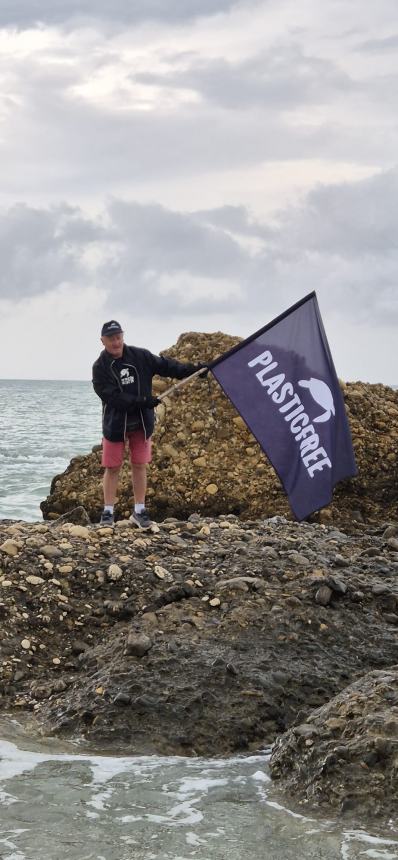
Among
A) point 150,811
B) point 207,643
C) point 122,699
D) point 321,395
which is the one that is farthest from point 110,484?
point 150,811

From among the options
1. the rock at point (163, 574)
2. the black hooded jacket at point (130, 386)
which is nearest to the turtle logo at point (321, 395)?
the black hooded jacket at point (130, 386)

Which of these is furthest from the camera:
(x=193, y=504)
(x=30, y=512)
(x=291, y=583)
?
(x=30, y=512)

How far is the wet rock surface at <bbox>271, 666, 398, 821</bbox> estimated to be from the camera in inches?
202

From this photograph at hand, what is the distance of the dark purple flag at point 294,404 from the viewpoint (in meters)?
8.91

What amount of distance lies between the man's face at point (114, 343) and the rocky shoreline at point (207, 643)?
1.85 metres

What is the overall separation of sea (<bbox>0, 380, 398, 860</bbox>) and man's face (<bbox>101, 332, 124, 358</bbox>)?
159 inches

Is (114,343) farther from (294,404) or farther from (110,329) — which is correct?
(294,404)

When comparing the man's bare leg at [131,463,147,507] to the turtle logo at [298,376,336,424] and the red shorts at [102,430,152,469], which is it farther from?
the turtle logo at [298,376,336,424]

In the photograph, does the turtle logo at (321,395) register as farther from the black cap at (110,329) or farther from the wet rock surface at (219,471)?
the wet rock surface at (219,471)

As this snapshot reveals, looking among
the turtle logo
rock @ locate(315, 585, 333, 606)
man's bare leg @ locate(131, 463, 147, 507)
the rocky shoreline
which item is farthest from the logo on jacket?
rock @ locate(315, 585, 333, 606)

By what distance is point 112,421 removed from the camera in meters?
9.99

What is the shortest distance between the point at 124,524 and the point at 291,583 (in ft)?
8.26

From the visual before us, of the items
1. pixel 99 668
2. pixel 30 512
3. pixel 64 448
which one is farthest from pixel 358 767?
pixel 64 448

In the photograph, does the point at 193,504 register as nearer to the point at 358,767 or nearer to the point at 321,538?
the point at 321,538
